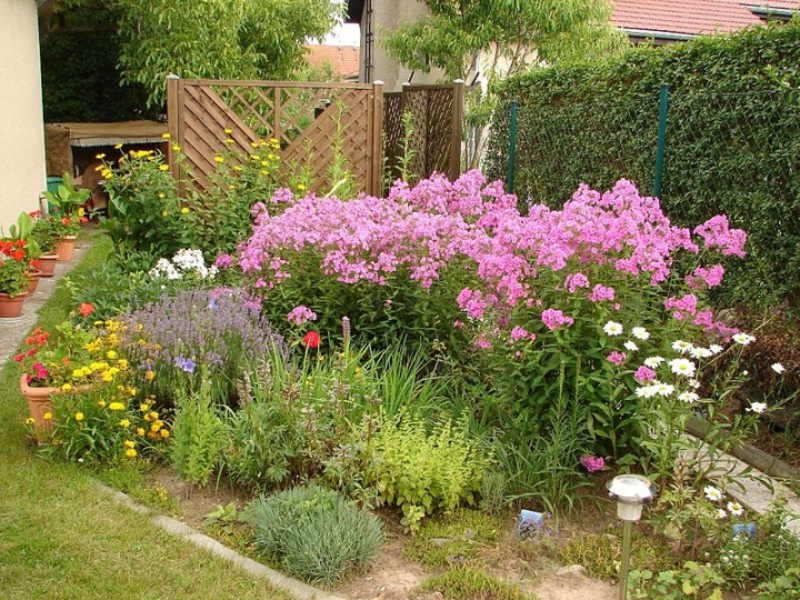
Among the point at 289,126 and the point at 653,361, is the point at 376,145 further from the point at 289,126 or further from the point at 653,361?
the point at 653,361

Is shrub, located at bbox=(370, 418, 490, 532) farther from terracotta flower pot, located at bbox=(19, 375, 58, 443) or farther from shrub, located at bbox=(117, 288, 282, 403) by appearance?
terracotta flower pot, located at bbox=(19, 375, 58, 443)

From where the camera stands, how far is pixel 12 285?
7.11 metres

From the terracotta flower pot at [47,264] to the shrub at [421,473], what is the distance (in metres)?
6.21

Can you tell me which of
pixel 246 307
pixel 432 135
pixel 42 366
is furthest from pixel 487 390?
pixel 432 135

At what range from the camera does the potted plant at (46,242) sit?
8916 mm

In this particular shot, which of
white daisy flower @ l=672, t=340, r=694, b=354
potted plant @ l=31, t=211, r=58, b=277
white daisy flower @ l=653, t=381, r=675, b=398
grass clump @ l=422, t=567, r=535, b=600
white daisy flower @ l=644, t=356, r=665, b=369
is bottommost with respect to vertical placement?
grass clump @ l=422, t=567, r=535, b=600

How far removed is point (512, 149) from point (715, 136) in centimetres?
345

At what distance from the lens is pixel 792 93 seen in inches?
177

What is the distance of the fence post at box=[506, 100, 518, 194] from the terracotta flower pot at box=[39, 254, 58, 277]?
15.7 feet

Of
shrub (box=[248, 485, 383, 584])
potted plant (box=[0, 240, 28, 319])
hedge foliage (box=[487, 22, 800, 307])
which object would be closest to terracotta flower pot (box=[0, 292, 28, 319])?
potted plant (box=[0, 240, 28, 319])

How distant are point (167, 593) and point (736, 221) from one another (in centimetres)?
364

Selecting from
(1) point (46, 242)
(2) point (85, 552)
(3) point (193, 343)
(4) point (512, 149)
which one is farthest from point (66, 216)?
(2) point (85, 552)

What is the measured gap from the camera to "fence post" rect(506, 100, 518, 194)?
328 inches

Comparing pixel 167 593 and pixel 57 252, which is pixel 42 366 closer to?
pixel 167 593
